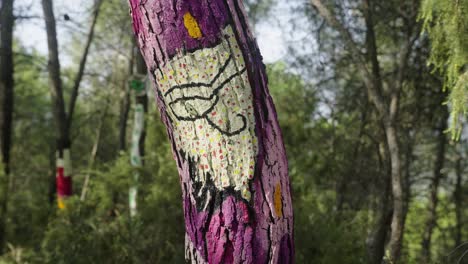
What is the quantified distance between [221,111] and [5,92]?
8.45m

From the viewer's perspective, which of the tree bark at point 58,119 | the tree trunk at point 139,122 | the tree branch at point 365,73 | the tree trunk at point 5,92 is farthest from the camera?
the tree bark at point 58,119

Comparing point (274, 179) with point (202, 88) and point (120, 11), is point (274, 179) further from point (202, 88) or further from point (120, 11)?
point (120, 11)

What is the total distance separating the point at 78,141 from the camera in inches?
796

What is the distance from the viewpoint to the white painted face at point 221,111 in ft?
5.86

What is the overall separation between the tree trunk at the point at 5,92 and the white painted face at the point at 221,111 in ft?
21.4

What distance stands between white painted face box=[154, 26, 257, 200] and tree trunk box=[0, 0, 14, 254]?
6535 millimetres

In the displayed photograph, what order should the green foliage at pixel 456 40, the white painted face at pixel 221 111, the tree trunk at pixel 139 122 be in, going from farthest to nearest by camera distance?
the tree trunk at pixel 139 122, the green foliage at pixel 456 40, the white painted face at pixel 221 111

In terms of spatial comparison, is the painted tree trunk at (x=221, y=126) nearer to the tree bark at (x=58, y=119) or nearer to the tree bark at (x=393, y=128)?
the tree bark at (x=393, y=128)

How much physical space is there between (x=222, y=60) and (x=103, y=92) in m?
14.2

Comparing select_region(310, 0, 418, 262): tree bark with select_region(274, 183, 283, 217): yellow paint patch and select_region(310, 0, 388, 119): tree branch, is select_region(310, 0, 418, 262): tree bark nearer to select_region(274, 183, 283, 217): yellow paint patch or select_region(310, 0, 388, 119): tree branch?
select_region(310, 0, 388, 119): tree branch

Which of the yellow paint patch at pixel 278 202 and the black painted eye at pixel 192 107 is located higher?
the black painted eye at pixel 192 107

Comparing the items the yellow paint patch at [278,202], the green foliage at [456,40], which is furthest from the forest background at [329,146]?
the yellow paint patch at [278,202]

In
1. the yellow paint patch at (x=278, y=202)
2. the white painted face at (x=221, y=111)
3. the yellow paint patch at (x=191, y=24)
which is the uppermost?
the yellow paint patch at (x=191, y=24)

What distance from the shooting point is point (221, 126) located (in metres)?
1.79
